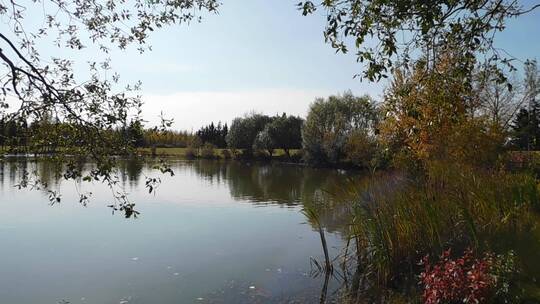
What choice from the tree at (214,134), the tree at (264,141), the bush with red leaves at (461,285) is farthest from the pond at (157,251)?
the tree at (214,134)

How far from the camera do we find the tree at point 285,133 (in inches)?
2680

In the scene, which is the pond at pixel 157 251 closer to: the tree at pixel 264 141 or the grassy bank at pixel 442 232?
the grassy bank at pixel 442 232

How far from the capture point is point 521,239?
668 centimetres

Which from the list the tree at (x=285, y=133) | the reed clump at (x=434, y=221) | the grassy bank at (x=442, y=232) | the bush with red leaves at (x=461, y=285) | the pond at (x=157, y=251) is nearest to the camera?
the bush with red leaves at (x=461, y=285)

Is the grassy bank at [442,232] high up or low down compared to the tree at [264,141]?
down

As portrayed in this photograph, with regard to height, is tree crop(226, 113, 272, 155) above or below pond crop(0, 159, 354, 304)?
above

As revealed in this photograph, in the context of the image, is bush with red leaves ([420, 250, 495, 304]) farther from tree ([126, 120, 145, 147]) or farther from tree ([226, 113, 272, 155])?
tree ([226, 113, 272, 155])

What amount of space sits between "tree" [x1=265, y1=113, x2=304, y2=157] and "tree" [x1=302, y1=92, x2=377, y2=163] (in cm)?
810

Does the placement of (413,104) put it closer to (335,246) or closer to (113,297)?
(113,297)

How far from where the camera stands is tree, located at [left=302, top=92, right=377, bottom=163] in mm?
54188

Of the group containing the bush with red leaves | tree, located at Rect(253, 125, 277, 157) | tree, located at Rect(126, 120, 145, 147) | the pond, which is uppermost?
tree, located at Rect(253, 125, 277, 157)

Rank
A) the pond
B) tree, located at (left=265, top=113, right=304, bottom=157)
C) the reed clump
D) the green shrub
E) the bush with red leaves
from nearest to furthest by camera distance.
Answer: the bush with red leaves
the reed clump
the pond
tree, located at (left=265, top=113, right=304, bottom=157)
the green shrub

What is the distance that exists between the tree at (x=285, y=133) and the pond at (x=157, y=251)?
44603 mm

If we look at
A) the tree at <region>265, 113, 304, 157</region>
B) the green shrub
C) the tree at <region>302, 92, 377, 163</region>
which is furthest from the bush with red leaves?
the green shrub
